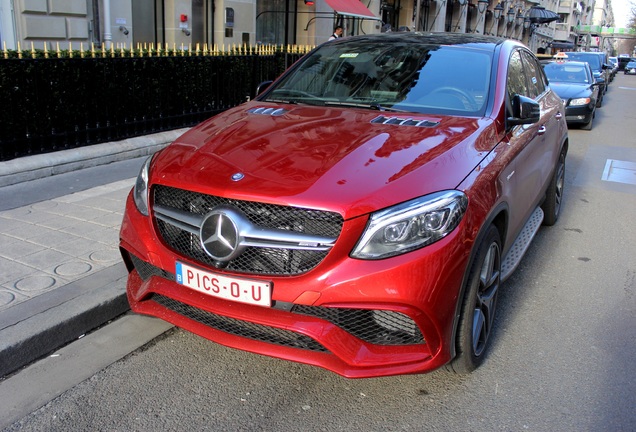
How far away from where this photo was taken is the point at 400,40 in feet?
15.5

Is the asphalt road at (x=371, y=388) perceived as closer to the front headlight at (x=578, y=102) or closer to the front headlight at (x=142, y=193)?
the front headlight at (x=142, y=193)

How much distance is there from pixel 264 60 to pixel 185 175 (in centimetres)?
798

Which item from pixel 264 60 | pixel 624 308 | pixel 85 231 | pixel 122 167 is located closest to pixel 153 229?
pixel 85 231

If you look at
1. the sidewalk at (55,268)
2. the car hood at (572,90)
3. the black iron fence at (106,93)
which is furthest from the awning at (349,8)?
the sidewalk at (55,268)

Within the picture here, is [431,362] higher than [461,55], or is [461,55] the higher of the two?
[461,55]

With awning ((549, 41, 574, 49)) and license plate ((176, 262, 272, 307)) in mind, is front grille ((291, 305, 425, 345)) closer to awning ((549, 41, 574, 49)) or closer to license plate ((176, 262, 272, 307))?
license plate ((176, 262, 272, 307))

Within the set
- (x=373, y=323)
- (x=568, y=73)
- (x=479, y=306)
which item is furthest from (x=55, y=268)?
(x=568, y=73)

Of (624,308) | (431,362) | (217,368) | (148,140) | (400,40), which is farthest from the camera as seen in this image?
(148,140)

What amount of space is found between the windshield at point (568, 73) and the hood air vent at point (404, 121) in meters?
12.7

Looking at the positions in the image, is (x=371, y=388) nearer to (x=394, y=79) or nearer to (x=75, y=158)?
(x=394, y=79)

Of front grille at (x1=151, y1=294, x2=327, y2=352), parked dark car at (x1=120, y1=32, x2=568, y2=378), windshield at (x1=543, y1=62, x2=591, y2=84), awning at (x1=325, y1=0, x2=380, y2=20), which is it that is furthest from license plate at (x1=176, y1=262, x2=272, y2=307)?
awning at (x1=325, y1=0, x2=380, y2=20)

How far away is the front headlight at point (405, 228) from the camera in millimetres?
2707

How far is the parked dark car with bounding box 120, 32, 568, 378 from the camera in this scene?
2709 millimetres

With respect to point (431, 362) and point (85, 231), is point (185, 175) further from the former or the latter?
point (85, 231)
